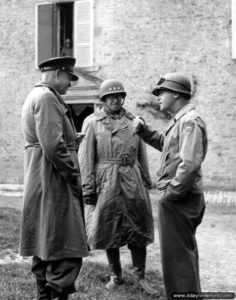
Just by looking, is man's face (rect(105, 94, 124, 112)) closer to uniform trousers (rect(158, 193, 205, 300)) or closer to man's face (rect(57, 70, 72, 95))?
man's face (rect(57, 70, 72, 95))

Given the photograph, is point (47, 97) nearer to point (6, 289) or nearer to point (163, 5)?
point (6, 289)

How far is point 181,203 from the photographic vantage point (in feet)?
11.5

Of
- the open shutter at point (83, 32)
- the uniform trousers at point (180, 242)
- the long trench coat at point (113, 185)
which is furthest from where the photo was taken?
the open shutter at point (83, 32)

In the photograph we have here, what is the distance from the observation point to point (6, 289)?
14.4ft

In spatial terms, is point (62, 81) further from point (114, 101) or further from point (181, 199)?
point (181, 199)

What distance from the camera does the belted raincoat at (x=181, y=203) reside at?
342 centimetres

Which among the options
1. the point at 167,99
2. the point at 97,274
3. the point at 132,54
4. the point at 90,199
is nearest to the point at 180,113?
the point at 167,99

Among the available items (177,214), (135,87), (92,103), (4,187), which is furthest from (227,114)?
(177,214)

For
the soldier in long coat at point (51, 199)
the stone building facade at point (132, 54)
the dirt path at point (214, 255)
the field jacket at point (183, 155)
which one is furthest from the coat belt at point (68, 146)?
the stone building facade at point (132, 54)

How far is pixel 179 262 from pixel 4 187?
446 inches

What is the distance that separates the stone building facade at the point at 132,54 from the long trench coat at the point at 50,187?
9591mm

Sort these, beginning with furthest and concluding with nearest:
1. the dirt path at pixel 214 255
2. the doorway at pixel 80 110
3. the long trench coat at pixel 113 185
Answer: the doorway at pixel 80 110 → the dirt path at pixel 214 255 → the long trench coat at pixel 113 185

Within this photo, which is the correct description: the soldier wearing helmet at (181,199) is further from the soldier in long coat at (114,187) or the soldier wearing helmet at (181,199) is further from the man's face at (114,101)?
the man's face at (114,101)

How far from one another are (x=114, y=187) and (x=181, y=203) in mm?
1135
